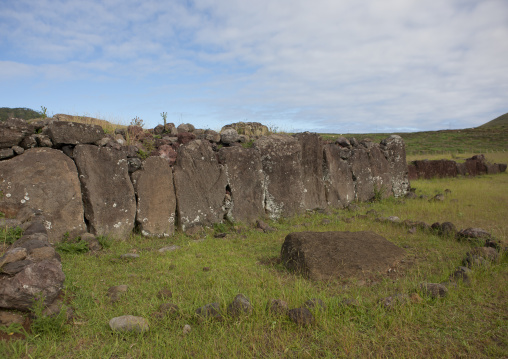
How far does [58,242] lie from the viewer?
Result: 6.83 metres

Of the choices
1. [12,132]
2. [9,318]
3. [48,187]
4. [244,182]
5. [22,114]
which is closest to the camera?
[9,318]

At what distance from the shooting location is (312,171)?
10.8 m

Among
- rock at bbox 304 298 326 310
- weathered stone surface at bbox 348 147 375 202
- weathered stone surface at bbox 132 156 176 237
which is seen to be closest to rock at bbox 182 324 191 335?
rock at bbox 304 298 326 310

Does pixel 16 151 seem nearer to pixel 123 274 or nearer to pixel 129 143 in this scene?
pixel 129 143

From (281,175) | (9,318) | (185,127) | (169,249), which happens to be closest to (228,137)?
(185,127)

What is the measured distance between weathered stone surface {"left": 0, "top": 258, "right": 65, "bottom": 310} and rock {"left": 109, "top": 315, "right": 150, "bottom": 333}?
29.4 inches

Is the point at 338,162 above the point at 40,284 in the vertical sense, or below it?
above

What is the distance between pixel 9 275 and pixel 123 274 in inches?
72.9

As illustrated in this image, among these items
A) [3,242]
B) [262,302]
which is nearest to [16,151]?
[3,242]

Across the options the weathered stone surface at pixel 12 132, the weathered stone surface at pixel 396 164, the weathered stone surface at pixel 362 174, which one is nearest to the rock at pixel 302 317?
the weathered stone surface at pixel 12 132

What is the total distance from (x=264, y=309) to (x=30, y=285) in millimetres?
2474

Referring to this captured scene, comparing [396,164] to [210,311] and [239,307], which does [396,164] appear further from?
[210,311]

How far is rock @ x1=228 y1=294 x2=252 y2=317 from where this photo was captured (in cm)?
400

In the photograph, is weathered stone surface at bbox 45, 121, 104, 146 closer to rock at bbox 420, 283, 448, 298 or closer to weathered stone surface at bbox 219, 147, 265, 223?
weathered stone surface at bbox 219, 147, 265, 223
